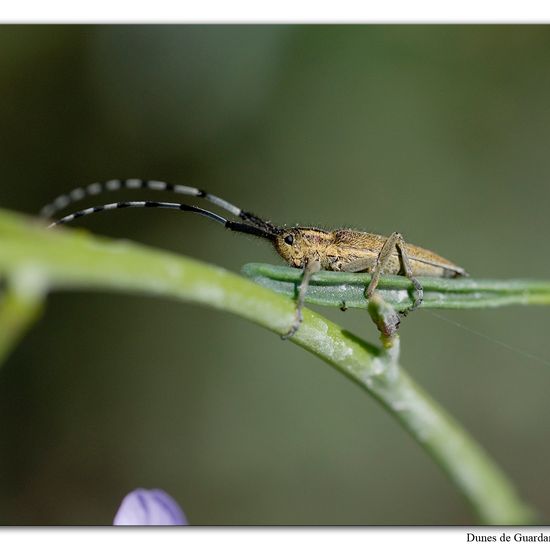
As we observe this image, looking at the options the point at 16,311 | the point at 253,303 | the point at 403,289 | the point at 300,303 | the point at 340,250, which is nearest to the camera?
the point at 16,311

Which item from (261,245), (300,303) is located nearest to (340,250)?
(300,303)

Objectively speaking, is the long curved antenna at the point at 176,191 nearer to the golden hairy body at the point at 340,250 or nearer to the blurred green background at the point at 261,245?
the golden hairy body at the point at 340,250

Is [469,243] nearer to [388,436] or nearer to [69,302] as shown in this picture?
[388,436]

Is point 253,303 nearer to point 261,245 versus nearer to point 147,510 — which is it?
point 147,510

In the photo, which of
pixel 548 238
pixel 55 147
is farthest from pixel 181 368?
pixel 548 238

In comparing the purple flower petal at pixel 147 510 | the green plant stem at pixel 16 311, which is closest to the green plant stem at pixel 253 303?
the green plant stem at pixel 16 311

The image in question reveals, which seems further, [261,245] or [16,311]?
[261,245]

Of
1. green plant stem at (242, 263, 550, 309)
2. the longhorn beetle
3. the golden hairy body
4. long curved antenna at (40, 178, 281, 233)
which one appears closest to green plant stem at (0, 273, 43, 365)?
green plant stem at (242, 263, 550, 309)
